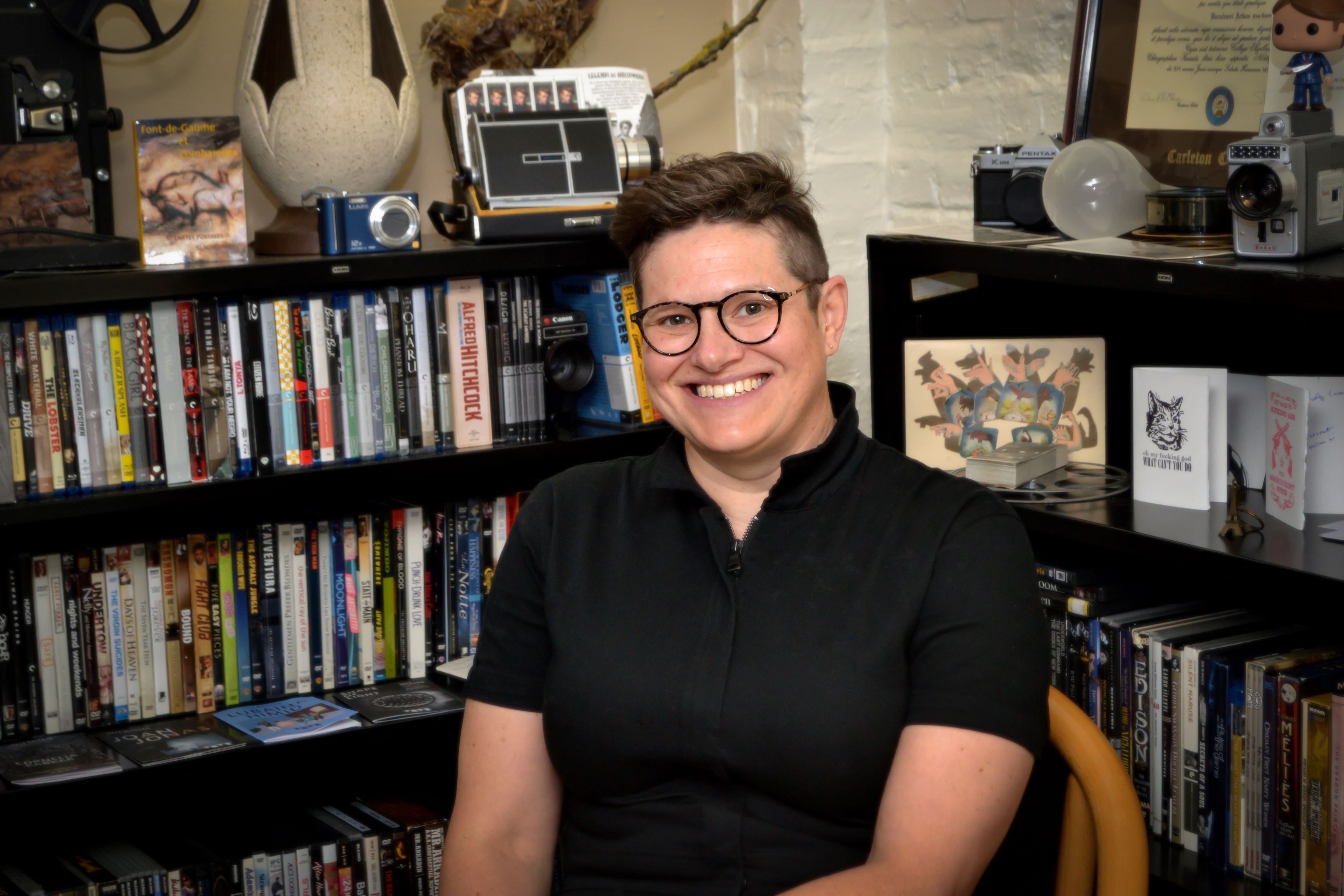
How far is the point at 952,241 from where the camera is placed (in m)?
1.69

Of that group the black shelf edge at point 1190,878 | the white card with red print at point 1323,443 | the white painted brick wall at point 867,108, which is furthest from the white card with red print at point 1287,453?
the white painted brick wall at point 867,108

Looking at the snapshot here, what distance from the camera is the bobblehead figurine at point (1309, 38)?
141 cm

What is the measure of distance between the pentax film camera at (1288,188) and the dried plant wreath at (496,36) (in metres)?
1.20

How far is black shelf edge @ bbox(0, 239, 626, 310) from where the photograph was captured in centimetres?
173

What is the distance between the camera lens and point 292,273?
185cm

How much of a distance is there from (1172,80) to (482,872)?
4.56 ft

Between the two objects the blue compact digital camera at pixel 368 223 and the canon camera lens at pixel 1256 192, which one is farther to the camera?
the blue compact digital camera at pixel 368 223

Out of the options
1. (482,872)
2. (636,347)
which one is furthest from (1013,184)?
(482,872)

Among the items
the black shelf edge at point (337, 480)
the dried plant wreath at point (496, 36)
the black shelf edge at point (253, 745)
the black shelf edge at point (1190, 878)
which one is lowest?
the black shelf edge at point (1190, 878)

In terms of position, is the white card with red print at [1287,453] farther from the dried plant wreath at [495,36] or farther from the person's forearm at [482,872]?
the dried plant wreath at [495,36]

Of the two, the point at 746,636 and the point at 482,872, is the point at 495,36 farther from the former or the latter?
the point at 482,872

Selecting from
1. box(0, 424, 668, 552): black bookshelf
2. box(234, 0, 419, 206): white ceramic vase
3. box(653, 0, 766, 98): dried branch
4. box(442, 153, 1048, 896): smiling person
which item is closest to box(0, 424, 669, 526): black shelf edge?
box(0, 424, 668, 552): black bookshelf

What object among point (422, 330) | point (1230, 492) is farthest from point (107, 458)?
point (1230, 492)

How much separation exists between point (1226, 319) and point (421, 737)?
4.43 feet
